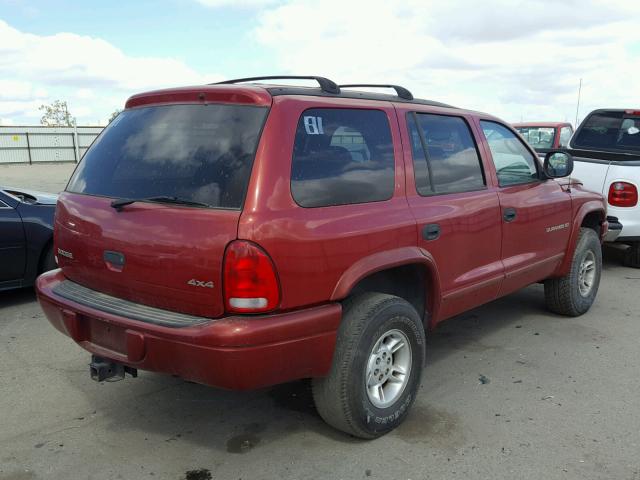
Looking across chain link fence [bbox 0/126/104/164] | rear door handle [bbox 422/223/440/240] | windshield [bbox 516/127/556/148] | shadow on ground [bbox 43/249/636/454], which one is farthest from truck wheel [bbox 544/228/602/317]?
chain link fence [bbox 0/126/104/164]

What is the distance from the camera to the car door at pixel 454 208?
3414mm

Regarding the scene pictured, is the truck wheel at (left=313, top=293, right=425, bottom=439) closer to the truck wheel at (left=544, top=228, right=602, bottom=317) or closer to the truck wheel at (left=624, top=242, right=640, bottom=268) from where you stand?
the truck wheel at (left=544, top=228, right=602, bottom=317)

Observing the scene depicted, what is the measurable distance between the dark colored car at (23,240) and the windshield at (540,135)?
31.5 feet

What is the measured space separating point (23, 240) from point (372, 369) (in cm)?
395

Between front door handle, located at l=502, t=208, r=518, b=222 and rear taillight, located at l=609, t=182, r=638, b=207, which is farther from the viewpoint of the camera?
rear taillight, located at l=609, t=182, r=638, b=207

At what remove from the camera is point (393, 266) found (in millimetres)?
3078

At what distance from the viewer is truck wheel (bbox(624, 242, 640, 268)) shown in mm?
7309

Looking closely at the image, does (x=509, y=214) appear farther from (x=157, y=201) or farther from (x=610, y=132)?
(x=610, y=132)

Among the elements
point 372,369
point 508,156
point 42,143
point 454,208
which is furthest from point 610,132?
point 42,143

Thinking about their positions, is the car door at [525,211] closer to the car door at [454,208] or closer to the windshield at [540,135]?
the car door at [454,208]

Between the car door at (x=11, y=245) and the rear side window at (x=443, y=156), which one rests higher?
the rear side window at (x=443, y=156)

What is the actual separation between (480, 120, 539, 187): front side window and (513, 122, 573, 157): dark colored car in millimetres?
7848

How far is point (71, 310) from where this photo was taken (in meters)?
3.04

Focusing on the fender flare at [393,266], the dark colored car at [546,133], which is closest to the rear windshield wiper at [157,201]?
the fender flare at [393,266]
